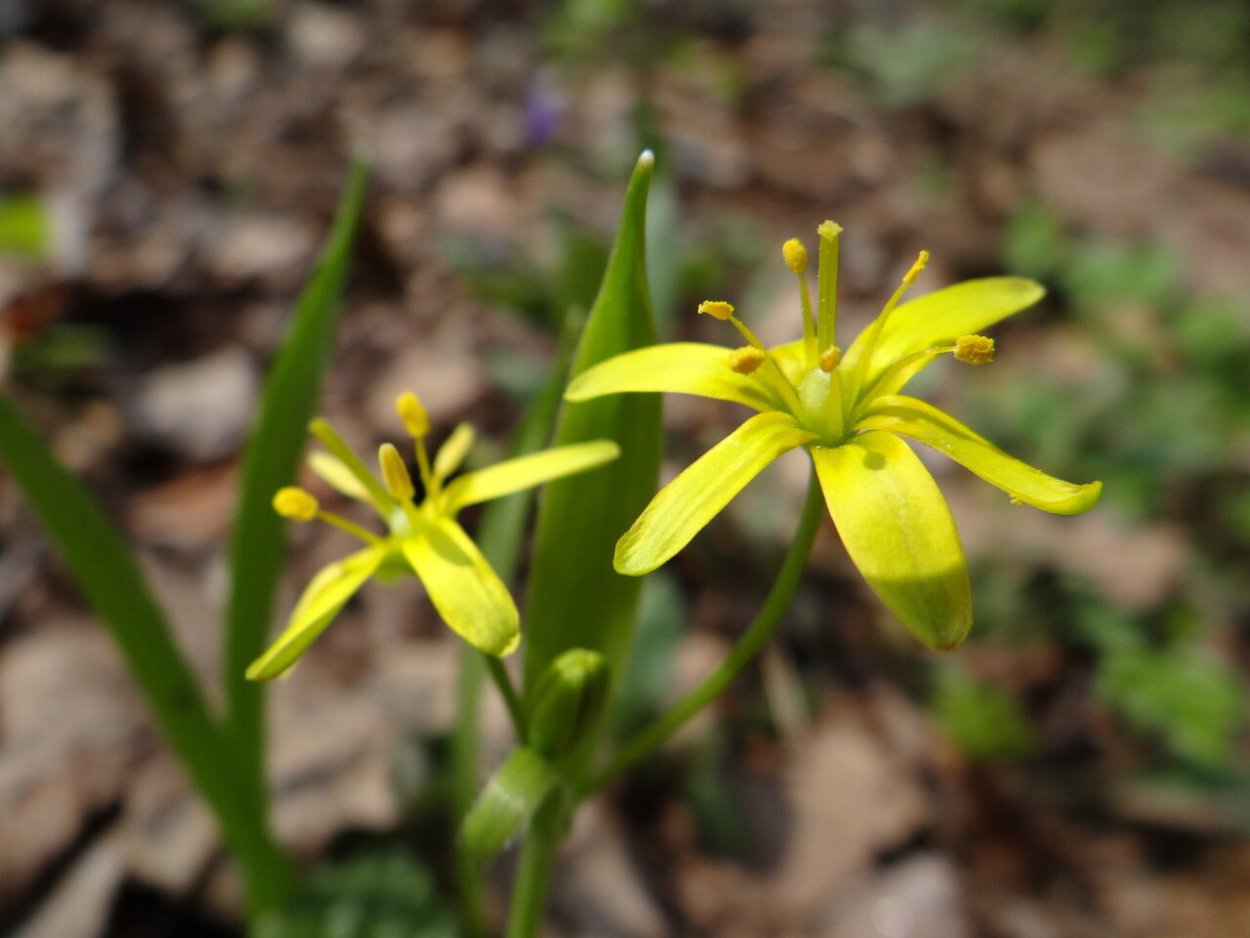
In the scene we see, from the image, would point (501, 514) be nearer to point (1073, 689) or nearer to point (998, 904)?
point (998, 904)

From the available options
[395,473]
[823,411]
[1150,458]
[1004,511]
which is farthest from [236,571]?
[1150,458]

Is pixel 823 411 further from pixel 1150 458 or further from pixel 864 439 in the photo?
pixel 1150 458

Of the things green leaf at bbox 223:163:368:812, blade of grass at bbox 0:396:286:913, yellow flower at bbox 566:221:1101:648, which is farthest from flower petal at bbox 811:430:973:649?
blade of grass at bbox 0:396:286:913

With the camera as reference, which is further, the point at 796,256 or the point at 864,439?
the point at 796,256

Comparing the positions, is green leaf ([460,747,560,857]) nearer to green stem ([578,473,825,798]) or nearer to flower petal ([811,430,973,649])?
green stem ([578,473,825,798])

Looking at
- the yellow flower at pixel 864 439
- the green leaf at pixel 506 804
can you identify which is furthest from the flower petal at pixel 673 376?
the green leaf at pixel 506 804

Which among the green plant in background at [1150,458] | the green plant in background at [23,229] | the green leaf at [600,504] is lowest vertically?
the green plant in background at [1150,458]

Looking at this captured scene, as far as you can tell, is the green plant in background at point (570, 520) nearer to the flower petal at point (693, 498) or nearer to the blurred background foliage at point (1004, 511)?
the flower petal at point (693, 498)
